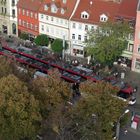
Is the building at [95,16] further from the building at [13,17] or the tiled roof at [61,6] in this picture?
the building at [13,17]

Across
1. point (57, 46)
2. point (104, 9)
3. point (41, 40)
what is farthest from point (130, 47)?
point (41, 40)

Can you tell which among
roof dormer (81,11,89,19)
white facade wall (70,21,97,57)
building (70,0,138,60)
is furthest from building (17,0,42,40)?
roof dormer (81,11,89,19)

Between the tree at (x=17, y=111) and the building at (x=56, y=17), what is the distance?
39.0m

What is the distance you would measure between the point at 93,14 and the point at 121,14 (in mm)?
6869

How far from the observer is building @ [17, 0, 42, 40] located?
3831 inches

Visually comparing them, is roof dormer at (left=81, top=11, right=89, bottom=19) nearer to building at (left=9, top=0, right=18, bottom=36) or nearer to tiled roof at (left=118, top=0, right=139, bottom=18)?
tiled roof at (left=118, top=0, right=139, bottom=18)

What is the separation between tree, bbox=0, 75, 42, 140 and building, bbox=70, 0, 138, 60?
36805 millimetres

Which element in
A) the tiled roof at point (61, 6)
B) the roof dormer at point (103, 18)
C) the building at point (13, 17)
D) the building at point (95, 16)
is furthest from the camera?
the building at point (13, 17)

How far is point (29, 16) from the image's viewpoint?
9912 centimetres

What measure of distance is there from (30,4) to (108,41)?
26799 millimetres

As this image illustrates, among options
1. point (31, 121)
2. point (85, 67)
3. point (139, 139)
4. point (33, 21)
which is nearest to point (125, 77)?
point (85, 67)

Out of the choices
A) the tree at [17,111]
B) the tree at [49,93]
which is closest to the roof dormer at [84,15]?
the tree at [49,93]

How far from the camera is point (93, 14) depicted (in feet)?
291

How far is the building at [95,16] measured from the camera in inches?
3332
